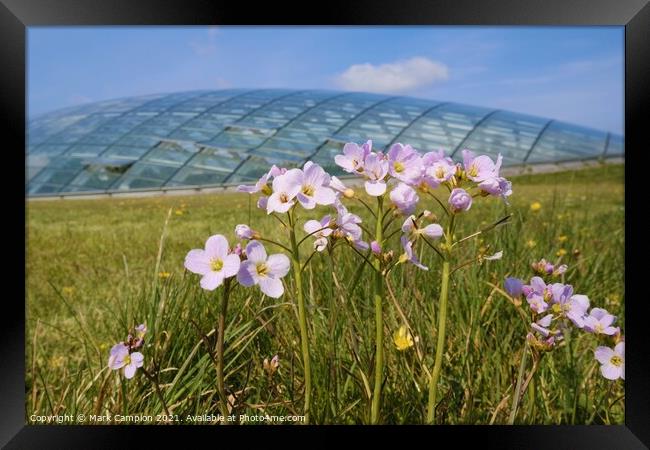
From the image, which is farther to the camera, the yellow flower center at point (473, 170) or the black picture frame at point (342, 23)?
the black picture frame at point (342, 23)

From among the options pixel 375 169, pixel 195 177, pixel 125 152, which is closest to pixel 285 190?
pixel 375 169

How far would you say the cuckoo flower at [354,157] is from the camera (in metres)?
0.83

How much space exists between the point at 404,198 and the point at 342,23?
51cm

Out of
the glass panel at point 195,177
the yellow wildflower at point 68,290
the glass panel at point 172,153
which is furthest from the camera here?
the glass panel at point 172,153

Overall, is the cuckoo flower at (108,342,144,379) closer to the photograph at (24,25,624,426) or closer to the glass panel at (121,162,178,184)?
the photograph at (24,25,624,426)

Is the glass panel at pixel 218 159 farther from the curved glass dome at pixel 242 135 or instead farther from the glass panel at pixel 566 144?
the glass panel at pixel 566 144

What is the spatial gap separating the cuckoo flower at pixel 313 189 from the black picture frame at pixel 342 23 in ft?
1.57

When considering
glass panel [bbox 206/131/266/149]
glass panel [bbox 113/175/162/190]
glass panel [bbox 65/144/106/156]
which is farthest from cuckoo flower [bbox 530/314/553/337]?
glass panel [bbox 65/144/106/156]

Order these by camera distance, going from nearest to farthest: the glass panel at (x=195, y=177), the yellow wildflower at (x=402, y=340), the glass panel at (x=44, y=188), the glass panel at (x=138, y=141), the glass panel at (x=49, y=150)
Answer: the yellow wildflower at (x=402, y=340) < the glass panel at (x=195, y=177) < the glass panel at (x=44, y=188) < the glass panel at (x=138, y=141) < the glass panel at (x=49, y=150)

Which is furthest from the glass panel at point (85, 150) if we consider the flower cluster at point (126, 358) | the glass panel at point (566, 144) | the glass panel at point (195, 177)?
the flower cluster at point (126, 358)

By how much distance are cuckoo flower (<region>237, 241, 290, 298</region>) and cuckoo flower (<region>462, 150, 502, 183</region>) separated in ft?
1.06

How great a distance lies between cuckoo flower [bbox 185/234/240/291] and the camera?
78cm

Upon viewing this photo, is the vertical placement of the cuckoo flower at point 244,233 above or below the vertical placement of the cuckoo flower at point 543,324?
above

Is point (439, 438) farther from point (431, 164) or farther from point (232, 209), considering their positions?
point (232, 209)
